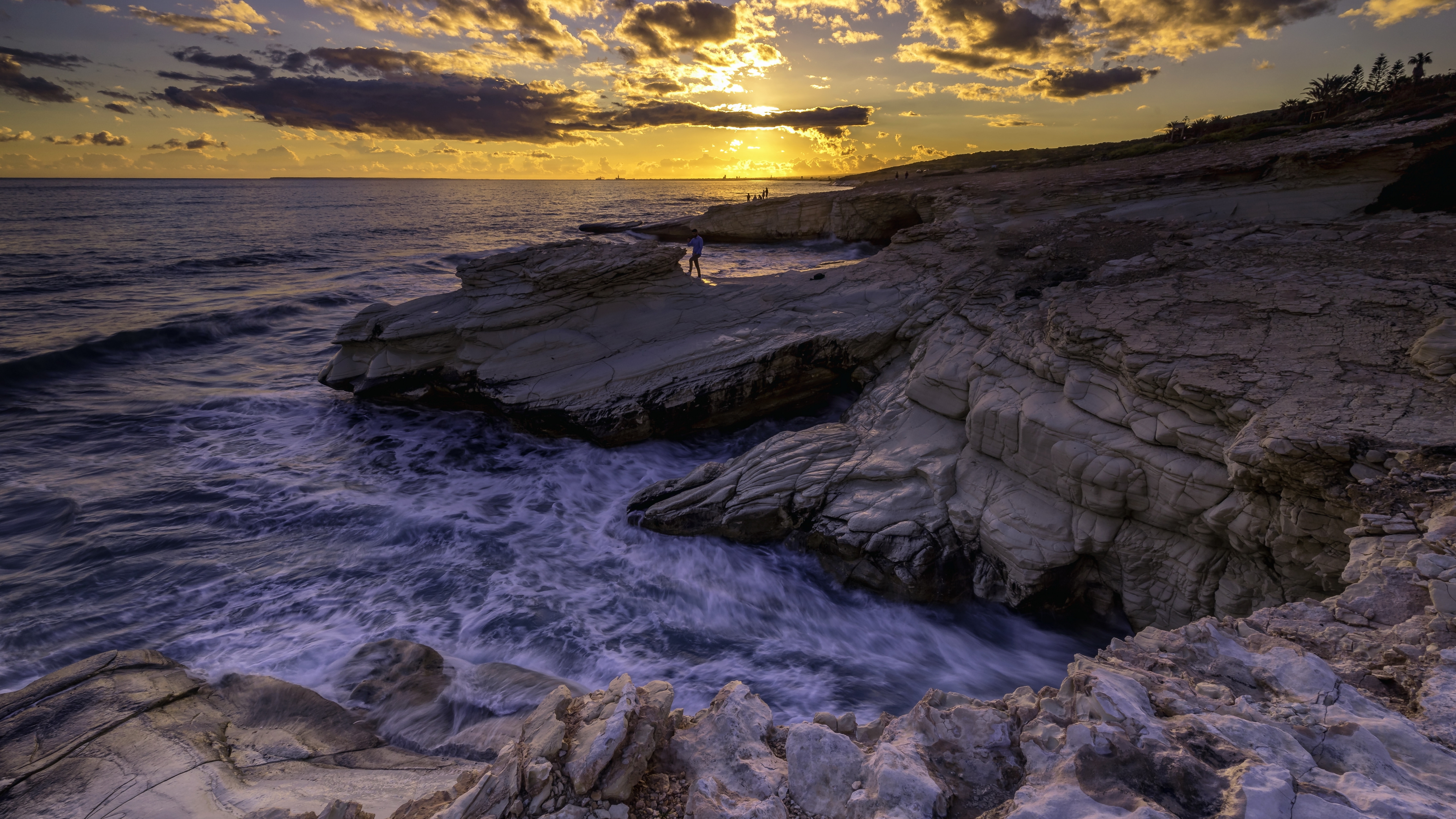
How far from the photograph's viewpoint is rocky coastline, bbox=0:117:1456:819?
298 cm

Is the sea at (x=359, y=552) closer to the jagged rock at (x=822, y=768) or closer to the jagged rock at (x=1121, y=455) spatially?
the jagged rock at (x=1121, y=455)

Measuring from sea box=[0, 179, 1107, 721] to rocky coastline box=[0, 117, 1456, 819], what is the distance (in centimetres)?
56

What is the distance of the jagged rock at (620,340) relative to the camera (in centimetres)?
1151

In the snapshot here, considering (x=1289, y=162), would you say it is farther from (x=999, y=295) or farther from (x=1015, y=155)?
(x=1015, y=155)

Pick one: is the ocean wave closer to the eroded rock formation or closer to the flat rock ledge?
the eroded rock formation

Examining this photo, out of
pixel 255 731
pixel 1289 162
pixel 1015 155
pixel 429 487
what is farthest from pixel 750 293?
pixel 1015 155

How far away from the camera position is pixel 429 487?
10562 millimetres

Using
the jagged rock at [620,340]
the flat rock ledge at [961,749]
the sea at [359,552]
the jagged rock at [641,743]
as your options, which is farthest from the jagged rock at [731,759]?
the jagged rock at [620,340]

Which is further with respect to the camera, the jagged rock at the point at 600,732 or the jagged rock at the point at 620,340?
the jagged rock at the point at 620,340

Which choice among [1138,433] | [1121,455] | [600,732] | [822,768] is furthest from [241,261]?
[1138,433]

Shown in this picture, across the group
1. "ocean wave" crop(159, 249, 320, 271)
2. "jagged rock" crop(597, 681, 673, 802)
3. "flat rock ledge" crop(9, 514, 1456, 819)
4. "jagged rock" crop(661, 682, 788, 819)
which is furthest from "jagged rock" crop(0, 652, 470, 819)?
"ocean wave" crop(159, 249, 320, 271)

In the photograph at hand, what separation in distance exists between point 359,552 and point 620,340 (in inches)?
258

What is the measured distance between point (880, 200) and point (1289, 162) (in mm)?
16559

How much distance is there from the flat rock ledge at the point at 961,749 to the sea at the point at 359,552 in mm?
1695
